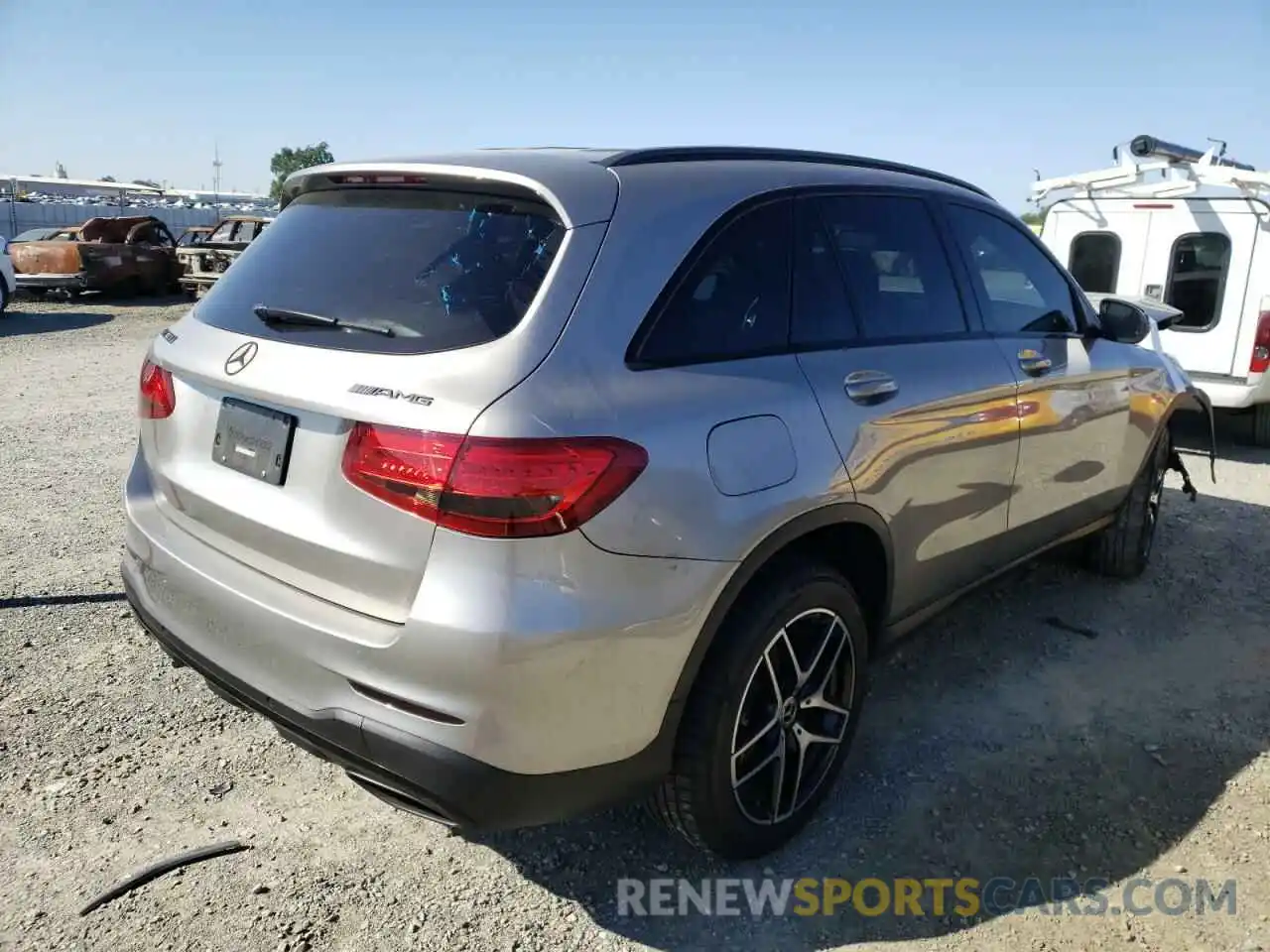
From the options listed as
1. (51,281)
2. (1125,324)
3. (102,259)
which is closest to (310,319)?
(1125,324)

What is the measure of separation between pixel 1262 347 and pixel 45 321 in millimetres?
16782

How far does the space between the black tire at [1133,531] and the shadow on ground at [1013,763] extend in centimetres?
12

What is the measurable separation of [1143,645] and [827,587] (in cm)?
233

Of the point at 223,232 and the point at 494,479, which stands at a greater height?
the point at 494,479

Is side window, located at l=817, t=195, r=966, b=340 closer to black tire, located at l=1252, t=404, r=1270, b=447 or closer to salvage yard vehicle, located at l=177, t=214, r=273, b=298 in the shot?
black tire, located at l=1252, t=404, r=1270, b=447

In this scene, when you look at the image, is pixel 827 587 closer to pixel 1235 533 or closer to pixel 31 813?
pixel 31 813

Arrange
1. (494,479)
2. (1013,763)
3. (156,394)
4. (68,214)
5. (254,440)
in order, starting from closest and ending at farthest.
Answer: (494,479) < (254,440) < (156,394) < (1013,763) < (68,214)

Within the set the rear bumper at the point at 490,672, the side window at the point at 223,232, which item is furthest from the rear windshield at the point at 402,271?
the side window at the point at 223,232

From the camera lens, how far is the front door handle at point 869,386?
2.73 m

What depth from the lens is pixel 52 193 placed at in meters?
45.2

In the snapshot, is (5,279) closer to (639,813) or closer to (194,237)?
(194,237)

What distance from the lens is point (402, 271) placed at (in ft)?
7.72

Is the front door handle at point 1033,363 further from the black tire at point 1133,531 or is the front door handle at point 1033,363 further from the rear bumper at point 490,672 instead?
the rear bumper at point 490,672

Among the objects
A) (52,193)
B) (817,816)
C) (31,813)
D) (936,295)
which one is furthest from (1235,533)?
(52,193)
